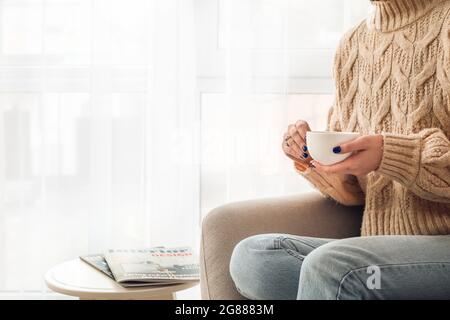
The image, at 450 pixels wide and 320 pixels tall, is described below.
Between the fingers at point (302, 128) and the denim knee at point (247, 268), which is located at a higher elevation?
the fingers at point (302, 128)

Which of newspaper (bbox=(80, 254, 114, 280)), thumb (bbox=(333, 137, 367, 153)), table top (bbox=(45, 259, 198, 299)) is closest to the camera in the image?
thumb (bbox=(333, 137, 367, 153))

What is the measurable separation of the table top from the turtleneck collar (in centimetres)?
72

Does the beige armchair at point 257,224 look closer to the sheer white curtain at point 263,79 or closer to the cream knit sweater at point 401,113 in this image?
the cream knit sweater at point 401,113

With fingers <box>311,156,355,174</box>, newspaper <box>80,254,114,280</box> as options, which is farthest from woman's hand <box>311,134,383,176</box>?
newspaper <box>80,254,114,280</box>

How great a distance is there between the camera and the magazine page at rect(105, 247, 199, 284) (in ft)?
4.66

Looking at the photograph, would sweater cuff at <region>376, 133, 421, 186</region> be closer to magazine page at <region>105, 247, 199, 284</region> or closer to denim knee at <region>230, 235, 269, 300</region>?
denim knee at <region>230, 235, 269, 300</region>

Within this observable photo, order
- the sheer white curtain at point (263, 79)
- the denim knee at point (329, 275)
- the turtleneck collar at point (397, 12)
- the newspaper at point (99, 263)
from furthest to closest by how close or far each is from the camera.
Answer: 1. the sheer white curtain at point (263, 79)
2. the newspaper at point (99, 263)
3. the turtleneck collar at point (397, 12)
4. the denim knee at point (329, 275)

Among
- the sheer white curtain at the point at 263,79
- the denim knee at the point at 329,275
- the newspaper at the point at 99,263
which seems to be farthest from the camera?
the sheer white curtain at the point at 263,79

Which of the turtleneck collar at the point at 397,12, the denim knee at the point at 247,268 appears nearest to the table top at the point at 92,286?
the denim knee at the point at 247,268

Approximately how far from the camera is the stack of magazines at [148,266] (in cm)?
141

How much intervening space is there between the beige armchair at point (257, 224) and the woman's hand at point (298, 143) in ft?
0.41

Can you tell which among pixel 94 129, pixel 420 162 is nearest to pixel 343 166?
pixel 420 162

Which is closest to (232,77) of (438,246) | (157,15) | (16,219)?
(157,15)

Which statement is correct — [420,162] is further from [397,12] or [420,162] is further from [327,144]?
[397,12]
